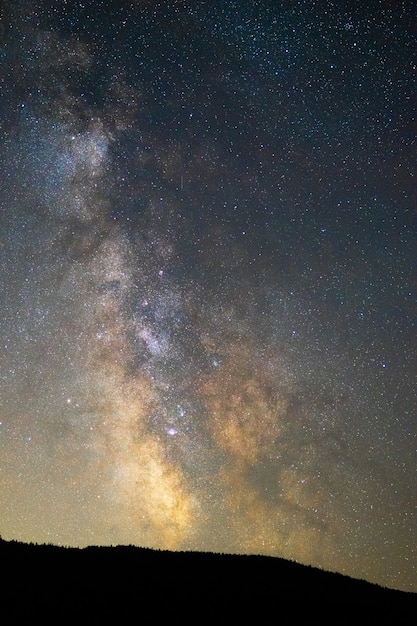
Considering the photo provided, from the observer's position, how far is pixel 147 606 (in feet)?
41.2

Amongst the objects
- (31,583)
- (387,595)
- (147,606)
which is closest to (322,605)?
(387,595)

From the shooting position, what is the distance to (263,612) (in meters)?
13.5

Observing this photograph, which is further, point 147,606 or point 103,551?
point 103,551

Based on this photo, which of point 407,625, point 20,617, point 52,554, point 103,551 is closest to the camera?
point 20,617

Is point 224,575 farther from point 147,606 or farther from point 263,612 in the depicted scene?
point 147,606

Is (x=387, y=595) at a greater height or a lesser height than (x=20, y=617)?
greater

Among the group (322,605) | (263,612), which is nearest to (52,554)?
(263,612)

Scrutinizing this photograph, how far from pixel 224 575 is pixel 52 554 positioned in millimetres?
6186

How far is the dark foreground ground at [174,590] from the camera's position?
1194 cm

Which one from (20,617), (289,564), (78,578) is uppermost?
(289,564)

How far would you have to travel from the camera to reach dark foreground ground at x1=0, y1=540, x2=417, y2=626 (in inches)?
470

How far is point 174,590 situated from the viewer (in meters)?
14.1

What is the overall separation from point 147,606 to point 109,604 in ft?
3.46

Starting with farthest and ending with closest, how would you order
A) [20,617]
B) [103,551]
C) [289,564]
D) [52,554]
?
[289,564] → [103,551] → [52,554] → [20,617]
